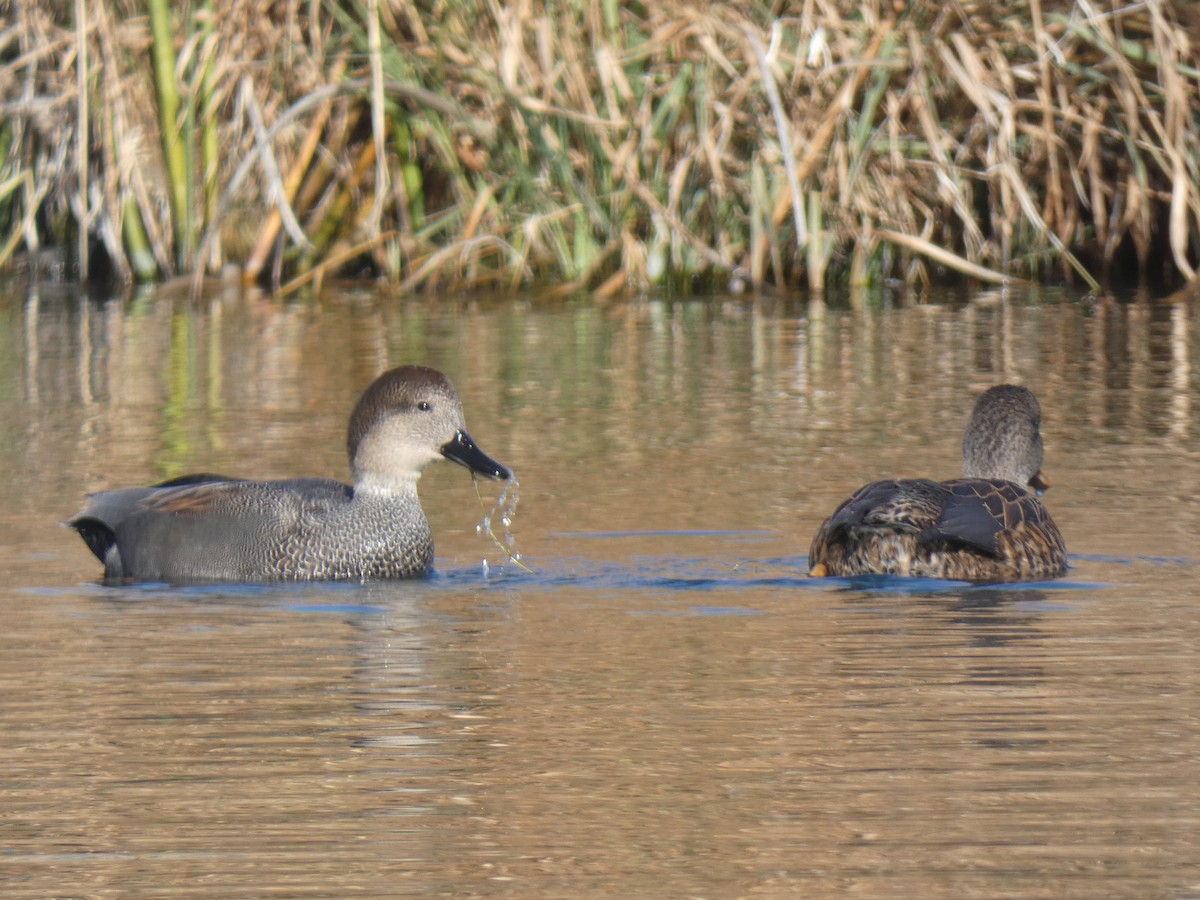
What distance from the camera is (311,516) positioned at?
651 centimetres

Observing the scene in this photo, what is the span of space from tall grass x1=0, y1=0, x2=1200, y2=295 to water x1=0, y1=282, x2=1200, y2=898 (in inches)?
135

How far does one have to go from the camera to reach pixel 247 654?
205 inches

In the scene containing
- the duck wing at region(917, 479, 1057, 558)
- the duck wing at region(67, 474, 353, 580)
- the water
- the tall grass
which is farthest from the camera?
the tall grass

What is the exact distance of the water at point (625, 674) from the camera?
11.6ft

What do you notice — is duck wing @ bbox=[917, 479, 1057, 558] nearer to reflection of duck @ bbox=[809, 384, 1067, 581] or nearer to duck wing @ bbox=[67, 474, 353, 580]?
reflection of duck @ bbox=[809, 384, 1067, 581]

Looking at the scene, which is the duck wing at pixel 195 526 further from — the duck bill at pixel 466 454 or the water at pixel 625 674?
the duck bill at pixel 466 454

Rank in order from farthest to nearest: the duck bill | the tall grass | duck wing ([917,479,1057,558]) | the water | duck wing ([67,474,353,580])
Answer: the tall grass → the duck bill → duck wing ([67,474,353,580]) → duck wing ([917,479,1057,558]) → the water

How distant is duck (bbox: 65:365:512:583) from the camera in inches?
253

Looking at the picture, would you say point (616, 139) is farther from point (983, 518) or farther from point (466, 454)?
point (983, 518)

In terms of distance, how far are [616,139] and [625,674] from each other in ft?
29.3

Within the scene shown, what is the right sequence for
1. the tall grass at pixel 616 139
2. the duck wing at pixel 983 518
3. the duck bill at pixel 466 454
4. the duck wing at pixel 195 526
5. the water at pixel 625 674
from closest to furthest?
the water at pixel 625 674 < the duck wing at pixel 983 518 < the duck wing at pixel 195 526 < the duck bill at pixel 466 454 < the tall grass at pixel 616 139

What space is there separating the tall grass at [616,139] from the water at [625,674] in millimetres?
3427

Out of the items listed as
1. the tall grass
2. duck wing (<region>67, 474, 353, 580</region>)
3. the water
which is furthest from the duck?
the tall grass

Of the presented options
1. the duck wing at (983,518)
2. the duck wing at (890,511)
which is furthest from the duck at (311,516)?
the duck wing at (983,518)
